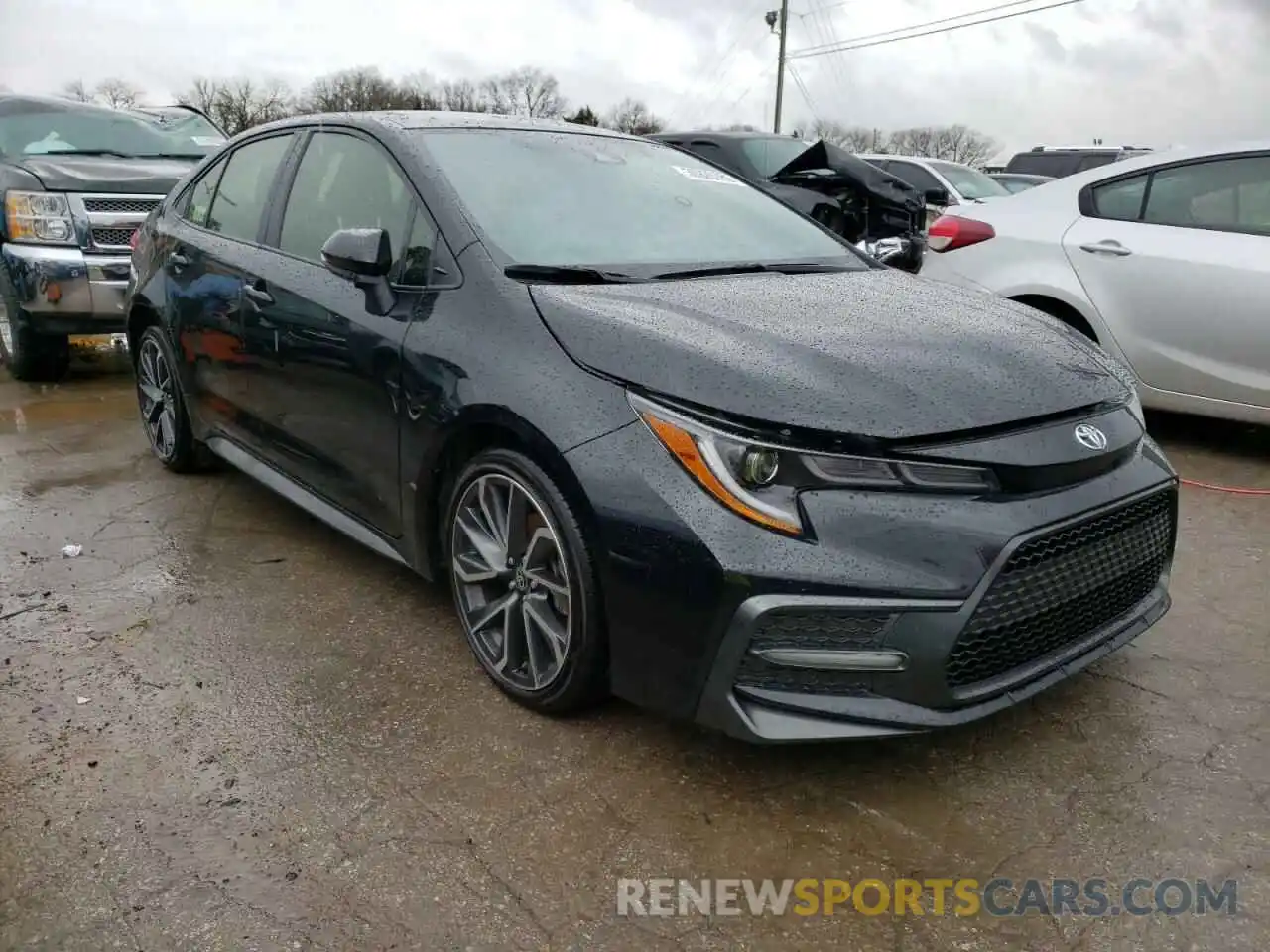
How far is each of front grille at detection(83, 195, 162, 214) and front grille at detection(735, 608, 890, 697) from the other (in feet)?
18.0

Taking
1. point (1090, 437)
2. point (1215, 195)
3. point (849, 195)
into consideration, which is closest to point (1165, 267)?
point (1215, 195)

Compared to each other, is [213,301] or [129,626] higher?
[213,301]

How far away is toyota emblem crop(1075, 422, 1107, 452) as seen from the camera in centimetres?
237

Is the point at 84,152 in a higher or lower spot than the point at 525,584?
higher

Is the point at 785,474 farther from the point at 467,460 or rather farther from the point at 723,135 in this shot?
the point at 723,135

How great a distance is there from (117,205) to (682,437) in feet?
18.0

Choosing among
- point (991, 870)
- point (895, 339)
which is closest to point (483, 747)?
point (991, 870)

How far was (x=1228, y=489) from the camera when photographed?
→ 177 inches

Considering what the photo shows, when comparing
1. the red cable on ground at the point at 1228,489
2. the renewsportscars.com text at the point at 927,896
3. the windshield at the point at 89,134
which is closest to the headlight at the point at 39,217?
the windshield at the point at 89,134

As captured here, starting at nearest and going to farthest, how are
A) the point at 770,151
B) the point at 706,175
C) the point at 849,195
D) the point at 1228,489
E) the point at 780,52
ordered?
the point at 706,175 → the point at 1228,489 → the point at 849,195 → the point at 770,151 → the point at 780,52

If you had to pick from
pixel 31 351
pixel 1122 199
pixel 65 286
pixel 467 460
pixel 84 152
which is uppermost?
pixel 84 152

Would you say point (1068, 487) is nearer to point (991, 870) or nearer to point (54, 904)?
point (991, 870)

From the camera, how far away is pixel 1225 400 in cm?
468

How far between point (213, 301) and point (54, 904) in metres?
2.40
